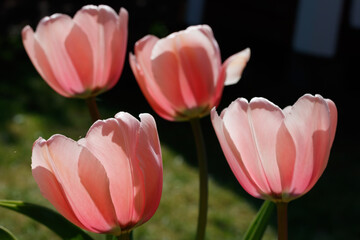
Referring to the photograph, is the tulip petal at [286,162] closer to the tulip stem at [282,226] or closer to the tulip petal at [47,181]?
the tulip stem at [282,226]

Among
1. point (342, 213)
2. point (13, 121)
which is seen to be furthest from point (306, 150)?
point (13, 121)

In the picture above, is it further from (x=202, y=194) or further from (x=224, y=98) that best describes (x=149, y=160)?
(x=224, y=98)

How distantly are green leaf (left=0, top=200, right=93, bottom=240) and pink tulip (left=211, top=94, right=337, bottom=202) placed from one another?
0.23 meters

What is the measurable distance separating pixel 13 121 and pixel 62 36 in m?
4.12

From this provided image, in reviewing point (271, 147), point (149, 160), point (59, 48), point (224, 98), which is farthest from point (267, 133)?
point (224, 98)

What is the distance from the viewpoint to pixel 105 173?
715 mm

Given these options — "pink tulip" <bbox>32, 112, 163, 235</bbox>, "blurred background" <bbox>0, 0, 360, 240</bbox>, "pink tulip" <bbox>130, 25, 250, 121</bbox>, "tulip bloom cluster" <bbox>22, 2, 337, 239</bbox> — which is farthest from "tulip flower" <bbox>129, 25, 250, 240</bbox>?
"blurred background" <bbox>0, 0, 360, 240</bbox>

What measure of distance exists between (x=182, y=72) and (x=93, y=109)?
130 mm

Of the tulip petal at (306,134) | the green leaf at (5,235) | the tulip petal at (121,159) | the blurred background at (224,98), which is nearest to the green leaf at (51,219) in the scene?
the green leaf at (5,235)

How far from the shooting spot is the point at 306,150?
76 cm

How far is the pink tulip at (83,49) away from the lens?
0.99 m

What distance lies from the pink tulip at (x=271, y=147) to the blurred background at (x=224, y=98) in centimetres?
146

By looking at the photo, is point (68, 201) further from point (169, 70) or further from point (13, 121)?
point (13, 121)

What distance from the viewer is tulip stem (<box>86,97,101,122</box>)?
37.4 inches
